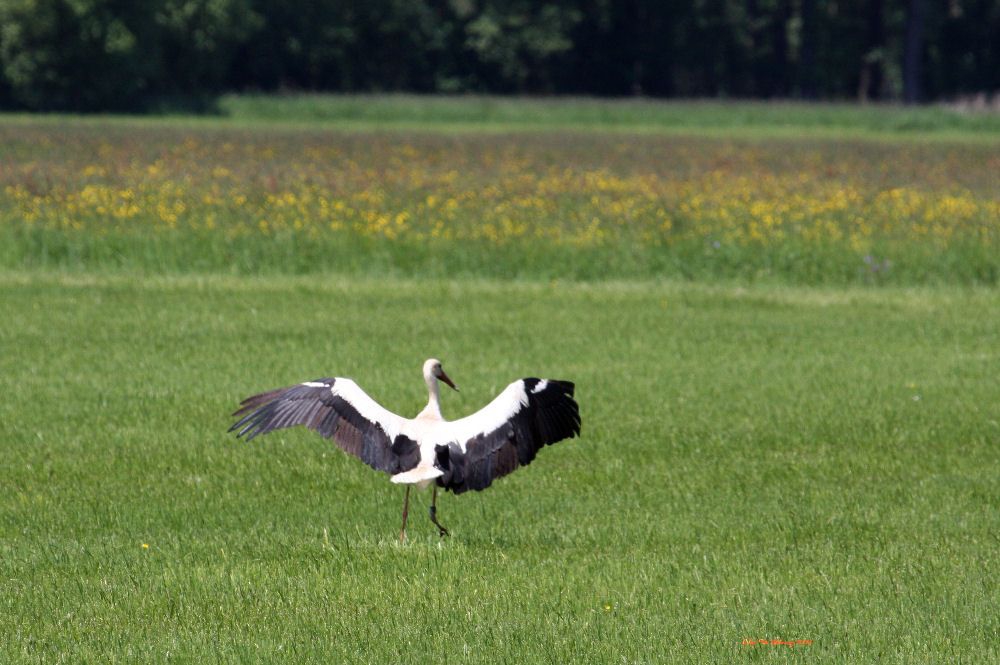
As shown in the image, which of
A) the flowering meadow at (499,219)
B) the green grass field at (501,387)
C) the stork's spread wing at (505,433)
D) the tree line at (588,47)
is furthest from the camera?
the tree line at (588,47)

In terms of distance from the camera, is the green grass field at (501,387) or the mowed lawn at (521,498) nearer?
the mowed lawn at (521,498)

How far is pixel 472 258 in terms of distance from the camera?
21875 mm

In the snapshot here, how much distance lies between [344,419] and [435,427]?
0.48m

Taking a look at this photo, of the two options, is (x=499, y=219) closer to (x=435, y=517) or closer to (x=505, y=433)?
(x=435, y=517)

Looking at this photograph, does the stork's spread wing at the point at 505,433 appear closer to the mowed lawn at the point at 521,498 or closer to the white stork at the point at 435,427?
the white stork at the point at 435,427

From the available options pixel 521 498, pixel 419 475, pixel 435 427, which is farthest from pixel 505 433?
pixel 521 498

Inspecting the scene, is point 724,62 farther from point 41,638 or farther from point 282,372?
point 41,638

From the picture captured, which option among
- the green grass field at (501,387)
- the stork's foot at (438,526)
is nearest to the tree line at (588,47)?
the green grass field at (501,387)

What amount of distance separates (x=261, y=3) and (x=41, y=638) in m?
83.3

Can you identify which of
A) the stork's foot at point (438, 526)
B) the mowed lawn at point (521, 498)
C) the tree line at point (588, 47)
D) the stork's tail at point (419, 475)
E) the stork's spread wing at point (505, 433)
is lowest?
the mowed lawn at point (521, 498)

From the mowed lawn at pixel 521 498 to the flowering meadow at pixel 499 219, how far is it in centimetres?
325

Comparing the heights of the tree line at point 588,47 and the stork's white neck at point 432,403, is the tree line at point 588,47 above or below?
above

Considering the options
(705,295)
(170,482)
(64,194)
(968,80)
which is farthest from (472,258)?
(968,80)

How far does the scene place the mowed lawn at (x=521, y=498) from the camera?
24.2 ft
